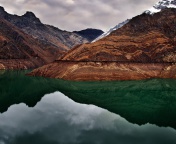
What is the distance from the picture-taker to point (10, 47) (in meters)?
137

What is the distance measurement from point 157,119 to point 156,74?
159 feet

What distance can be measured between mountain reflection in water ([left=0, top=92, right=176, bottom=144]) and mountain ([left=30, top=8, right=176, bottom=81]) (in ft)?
133

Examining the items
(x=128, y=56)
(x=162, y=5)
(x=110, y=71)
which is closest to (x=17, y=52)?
(x=162, y=5)

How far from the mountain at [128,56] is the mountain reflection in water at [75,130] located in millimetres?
40609

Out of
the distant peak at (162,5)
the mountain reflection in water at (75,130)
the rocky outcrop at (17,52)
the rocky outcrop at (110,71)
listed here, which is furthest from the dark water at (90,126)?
the rocky outcrop at (17,52)

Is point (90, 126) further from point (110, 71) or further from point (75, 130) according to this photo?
point (110, 71)

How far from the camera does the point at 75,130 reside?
1930 cm

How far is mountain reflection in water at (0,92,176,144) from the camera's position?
55.7ft

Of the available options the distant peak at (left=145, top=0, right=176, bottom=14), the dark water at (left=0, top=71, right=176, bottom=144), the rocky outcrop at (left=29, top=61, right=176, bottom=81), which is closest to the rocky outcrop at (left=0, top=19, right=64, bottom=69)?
the rocky outcrop at (left=29, top=61, right=176, bottom=81)

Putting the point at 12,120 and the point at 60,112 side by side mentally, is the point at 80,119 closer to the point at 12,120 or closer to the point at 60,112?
the point at 60,112

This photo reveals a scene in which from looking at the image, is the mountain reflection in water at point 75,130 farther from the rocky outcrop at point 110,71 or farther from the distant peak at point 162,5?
the distant peak at point 162,5

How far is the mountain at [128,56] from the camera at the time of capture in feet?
219

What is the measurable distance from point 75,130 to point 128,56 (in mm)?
55089

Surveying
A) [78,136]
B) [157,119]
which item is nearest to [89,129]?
[78,136]
